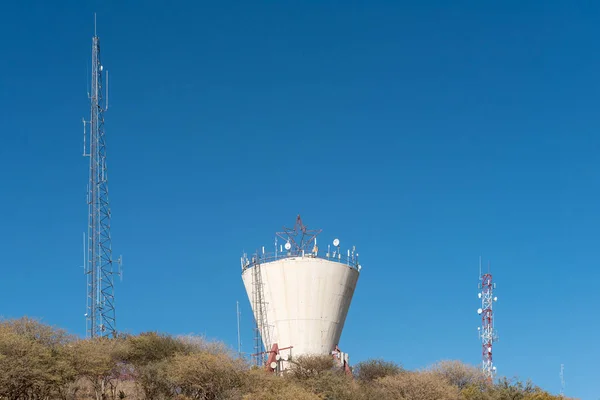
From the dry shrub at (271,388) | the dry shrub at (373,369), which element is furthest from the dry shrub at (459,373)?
the dry shrub at (271,388)

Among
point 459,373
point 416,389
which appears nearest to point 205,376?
point 416,389

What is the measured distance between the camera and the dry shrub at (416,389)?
6391 centimetres

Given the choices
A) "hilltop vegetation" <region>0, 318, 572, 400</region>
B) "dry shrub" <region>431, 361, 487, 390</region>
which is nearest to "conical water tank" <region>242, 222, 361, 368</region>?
"hilltop vegetation" <region>0, 318, 572, 400</region>

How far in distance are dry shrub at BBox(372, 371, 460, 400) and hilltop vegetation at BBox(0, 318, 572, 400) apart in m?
0.07

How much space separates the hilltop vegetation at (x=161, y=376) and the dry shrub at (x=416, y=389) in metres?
0.07

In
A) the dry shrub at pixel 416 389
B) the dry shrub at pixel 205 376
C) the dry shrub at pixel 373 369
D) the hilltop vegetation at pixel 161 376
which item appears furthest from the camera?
the dry shrub at pixel 373 369

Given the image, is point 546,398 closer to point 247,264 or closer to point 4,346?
point 247,264

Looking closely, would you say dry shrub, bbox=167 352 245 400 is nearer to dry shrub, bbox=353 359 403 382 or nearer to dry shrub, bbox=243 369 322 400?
dry shrub, bbox=243 369 322 400

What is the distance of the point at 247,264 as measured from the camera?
7050 cm

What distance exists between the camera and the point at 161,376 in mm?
59250

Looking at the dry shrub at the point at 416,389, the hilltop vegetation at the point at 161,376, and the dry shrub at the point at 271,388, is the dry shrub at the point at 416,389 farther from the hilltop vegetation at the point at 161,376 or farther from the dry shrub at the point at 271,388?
the dry shrub at the point at 271,388

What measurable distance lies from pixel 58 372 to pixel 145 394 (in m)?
9.17

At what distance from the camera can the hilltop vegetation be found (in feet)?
173

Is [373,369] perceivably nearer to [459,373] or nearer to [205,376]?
[459,373]
